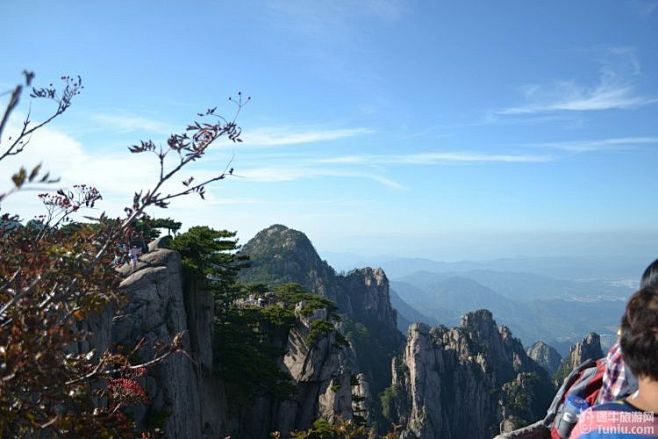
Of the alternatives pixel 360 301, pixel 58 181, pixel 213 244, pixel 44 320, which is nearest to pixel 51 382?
pixel 44 320

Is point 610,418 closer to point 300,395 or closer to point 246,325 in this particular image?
point 246,325

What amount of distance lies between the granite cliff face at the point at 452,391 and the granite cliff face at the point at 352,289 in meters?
10.6

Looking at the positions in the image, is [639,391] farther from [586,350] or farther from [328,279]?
[328,279]

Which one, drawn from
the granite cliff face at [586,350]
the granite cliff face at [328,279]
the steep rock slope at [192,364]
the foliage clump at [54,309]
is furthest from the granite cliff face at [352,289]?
the foliage clump at [54,309]

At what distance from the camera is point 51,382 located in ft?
11.0

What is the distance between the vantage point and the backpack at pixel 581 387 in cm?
358

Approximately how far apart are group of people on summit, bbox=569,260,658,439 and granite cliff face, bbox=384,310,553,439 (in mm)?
66605

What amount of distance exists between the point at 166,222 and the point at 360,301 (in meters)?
82.5

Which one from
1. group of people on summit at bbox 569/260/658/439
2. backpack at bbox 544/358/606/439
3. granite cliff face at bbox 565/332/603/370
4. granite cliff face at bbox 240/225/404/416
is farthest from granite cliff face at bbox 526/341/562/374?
group of people on summit at bbox 569/260/658/439

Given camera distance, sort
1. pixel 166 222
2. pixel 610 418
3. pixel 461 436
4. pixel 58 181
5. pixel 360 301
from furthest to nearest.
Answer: pixel 360 301 < pixel 461 436 < pixel 166 222 < pixel 58 181 < pixel 610 418

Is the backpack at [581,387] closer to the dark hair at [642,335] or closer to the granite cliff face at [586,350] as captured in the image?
the dark hair at [642,335]

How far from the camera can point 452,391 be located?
7050 cm

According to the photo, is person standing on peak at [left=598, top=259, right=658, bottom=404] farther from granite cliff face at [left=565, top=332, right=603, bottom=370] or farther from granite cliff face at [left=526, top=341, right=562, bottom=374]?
granite cliff face at [left=526, top=341, right=562, bottom=374]

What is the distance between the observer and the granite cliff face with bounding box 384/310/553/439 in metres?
65.9
